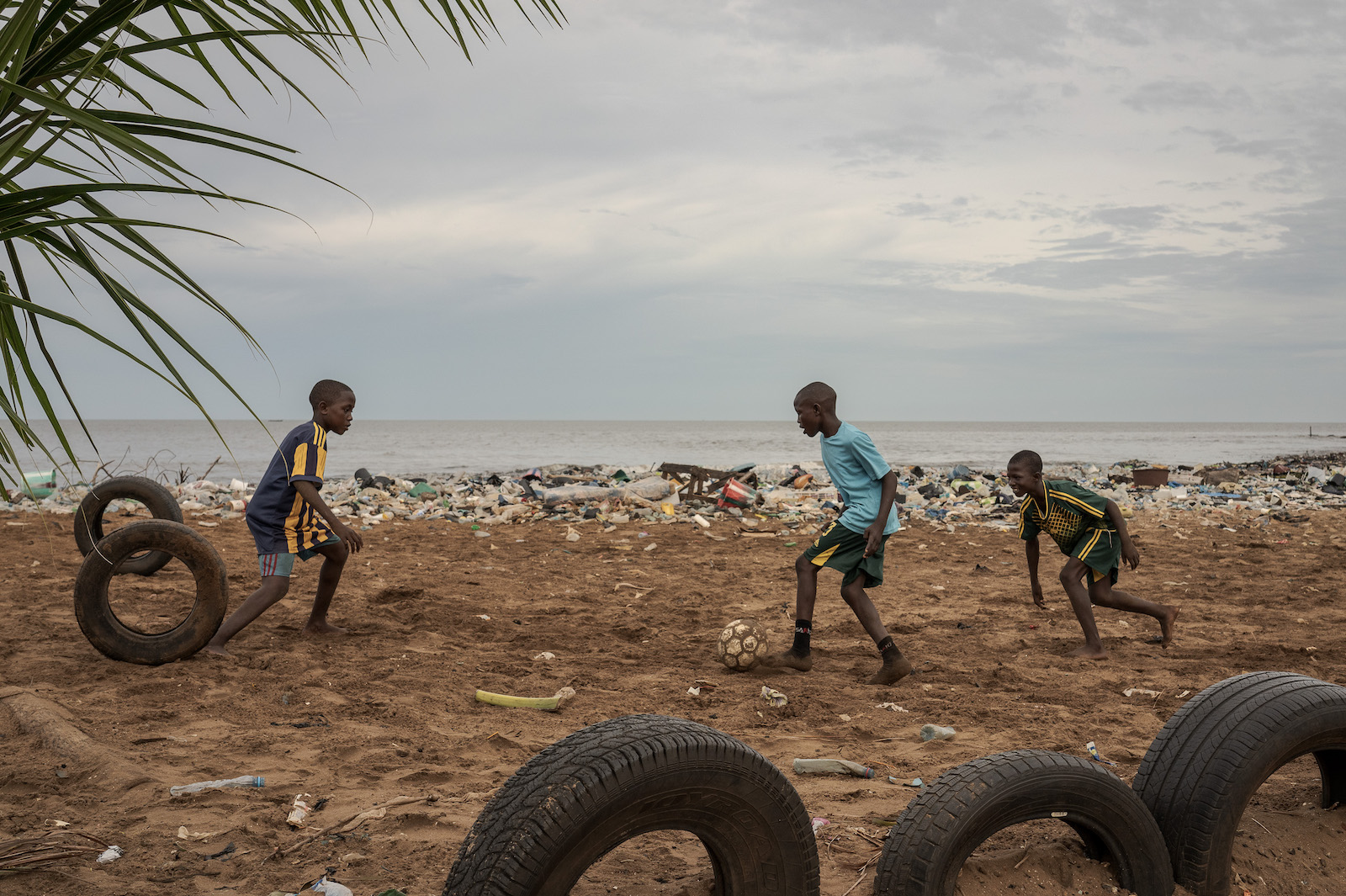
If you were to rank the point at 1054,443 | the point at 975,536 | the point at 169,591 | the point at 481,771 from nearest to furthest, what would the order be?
the point at 481,771 → the point at 169,591 → the point at 975,536 → the point at 1054,443

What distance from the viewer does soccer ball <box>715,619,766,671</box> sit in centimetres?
502

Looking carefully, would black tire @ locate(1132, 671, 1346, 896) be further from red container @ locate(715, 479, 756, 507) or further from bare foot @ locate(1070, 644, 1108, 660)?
red container @ locate(715, 479, 756, 507)

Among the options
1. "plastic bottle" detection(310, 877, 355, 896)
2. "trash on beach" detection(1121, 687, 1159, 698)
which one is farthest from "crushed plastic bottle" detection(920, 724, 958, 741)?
"plastic bottle" detection(310, 877, 355, 896)

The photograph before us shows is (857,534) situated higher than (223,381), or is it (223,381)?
(223,381)

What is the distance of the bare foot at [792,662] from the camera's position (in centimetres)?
505

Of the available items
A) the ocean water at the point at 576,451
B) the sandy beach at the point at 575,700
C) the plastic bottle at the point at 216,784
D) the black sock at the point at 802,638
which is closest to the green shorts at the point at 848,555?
the black sock at the point at 802,638

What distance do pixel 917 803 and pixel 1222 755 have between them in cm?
95

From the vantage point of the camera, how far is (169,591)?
6680 millimetres

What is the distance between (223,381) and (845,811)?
2.45m

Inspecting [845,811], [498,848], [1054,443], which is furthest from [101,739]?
[1054,443]

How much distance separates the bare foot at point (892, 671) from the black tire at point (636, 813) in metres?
2.86

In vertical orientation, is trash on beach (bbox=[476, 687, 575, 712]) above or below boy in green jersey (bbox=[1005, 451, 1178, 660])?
below

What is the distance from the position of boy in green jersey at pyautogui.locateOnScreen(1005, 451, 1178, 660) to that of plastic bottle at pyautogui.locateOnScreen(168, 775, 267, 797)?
4458mm

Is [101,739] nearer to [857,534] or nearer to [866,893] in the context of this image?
[866,893]
